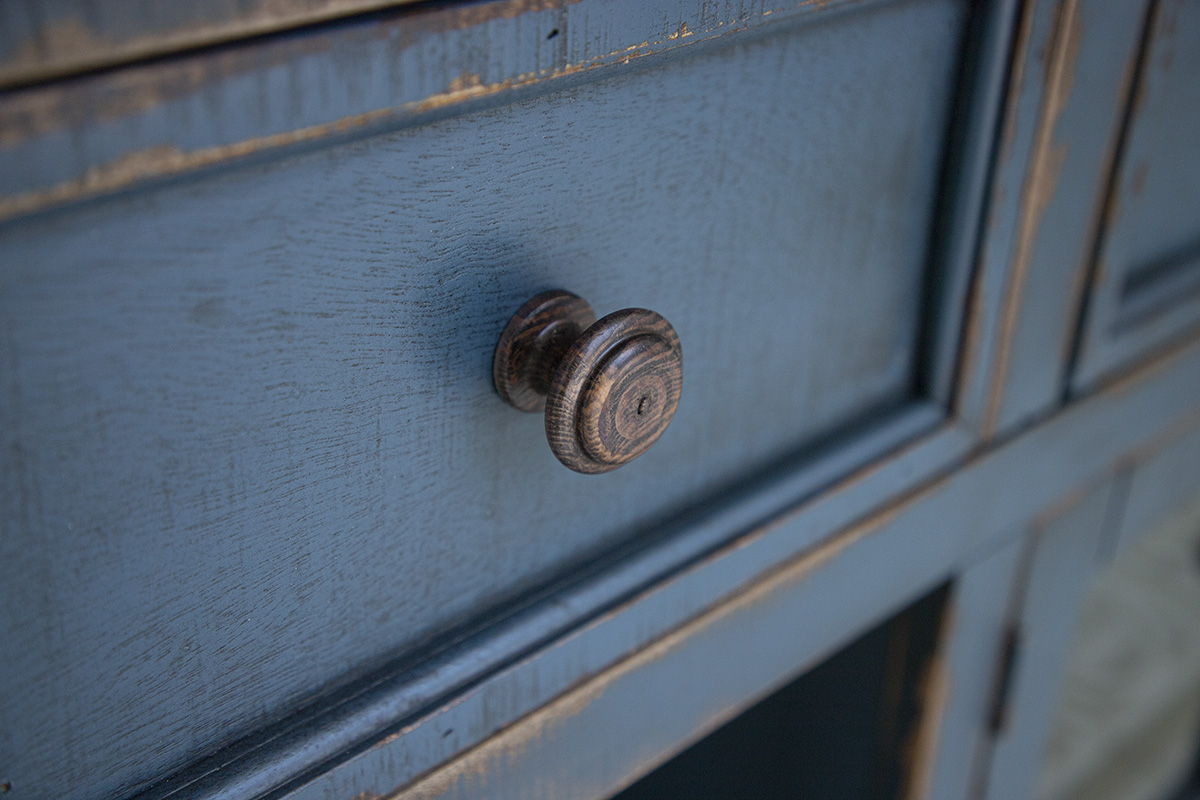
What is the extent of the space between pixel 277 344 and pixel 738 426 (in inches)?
7.6

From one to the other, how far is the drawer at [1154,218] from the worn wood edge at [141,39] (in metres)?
0.36

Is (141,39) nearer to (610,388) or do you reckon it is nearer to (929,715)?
(610,388)

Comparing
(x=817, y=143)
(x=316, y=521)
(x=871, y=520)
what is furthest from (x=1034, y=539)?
(x=316, y=521)

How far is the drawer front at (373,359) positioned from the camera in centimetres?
Answer: 23

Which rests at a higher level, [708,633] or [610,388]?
[610,388]

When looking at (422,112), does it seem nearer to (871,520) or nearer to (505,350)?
(505,350)

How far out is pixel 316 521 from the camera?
0.29 metres

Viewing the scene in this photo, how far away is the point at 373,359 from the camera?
279 millimetres

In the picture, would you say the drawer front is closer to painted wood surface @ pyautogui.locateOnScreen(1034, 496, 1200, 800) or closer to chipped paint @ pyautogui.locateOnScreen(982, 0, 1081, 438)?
chipped paint @ pyautogui.locateOnScreen(982, 0, 1081, 438)

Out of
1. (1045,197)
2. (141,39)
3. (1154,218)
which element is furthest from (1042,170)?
(141,39)

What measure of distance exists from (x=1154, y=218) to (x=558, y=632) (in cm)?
38

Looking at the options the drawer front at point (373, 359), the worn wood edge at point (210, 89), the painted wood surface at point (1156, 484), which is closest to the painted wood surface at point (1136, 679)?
the painted wood surface at point (1156, 484)

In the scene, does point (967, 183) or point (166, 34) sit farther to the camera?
point (967, 183)

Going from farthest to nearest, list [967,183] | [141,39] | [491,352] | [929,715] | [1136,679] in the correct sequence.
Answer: [1136,679], [929,715], [967,183], [491,352], [141,39]
